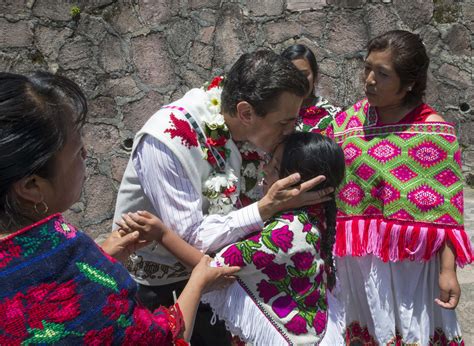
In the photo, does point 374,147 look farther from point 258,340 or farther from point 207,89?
point 258,340

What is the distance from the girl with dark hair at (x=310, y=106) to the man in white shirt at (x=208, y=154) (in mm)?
1179

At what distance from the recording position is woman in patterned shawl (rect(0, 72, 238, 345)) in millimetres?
1191

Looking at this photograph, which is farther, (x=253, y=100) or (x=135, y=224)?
(x=253, y=100)

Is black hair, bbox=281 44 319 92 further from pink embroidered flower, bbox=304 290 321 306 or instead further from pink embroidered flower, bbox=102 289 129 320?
pink embroidered flower, bbox=102 289 129 320

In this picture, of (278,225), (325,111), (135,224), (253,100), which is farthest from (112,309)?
(325,111)

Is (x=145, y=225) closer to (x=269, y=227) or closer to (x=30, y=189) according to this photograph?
(x=269, y=227)

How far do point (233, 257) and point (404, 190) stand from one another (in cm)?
116

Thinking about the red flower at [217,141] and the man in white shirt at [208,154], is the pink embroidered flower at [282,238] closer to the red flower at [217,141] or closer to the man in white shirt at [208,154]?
the man in white shirt at [208,154]

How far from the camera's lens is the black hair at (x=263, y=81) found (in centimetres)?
204

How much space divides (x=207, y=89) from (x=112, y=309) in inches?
47.9

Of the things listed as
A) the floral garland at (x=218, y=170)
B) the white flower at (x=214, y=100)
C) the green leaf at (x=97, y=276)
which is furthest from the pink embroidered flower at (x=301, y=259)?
the green leaf at (x=97, y=276)

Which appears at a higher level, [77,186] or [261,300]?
[77,186]

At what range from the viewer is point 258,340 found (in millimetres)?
2041

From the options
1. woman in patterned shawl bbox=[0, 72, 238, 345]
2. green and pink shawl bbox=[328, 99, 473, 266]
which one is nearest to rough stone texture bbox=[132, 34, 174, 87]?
green and pink shawl bbox=[328, 99, 473, 266]
